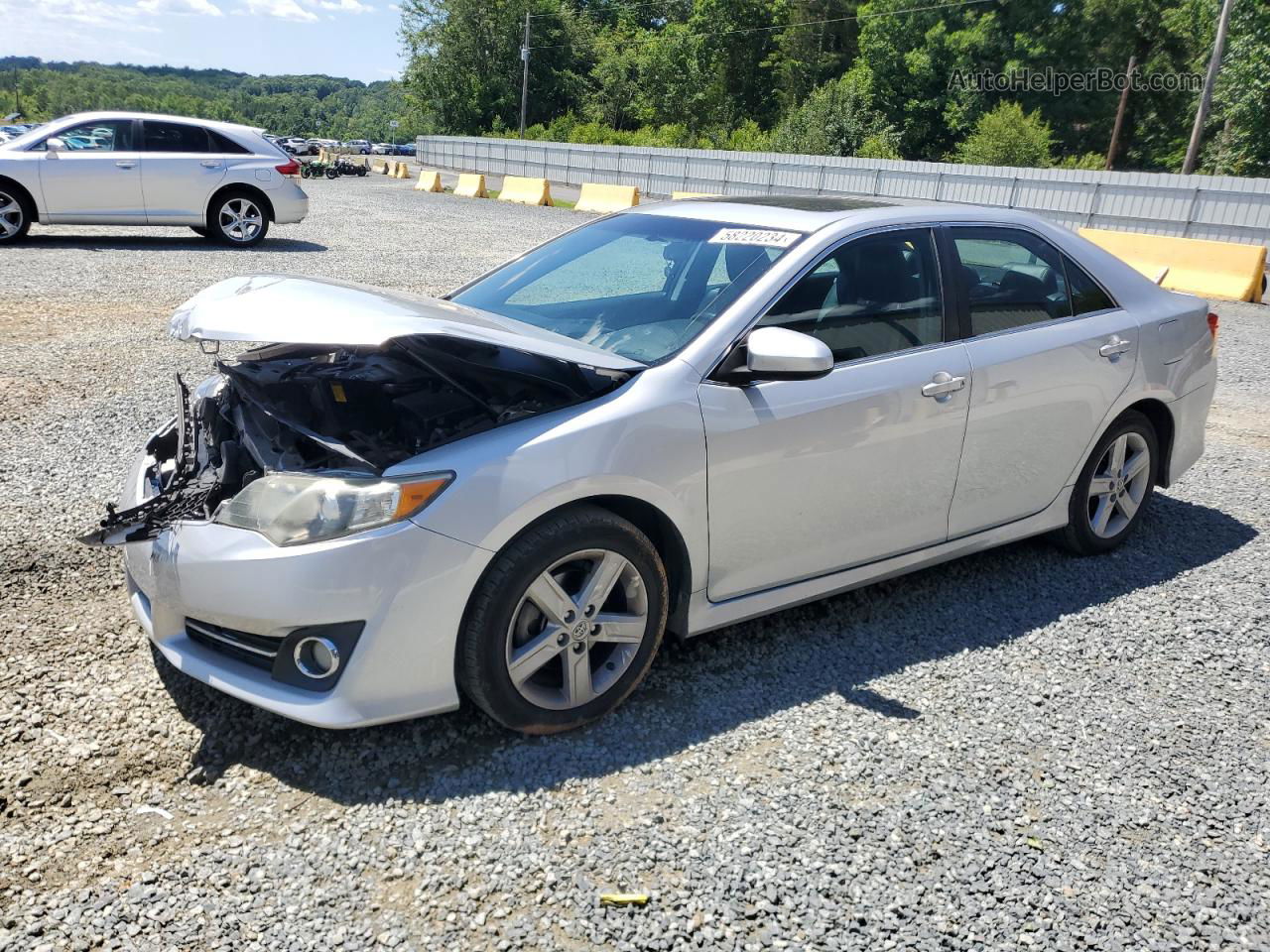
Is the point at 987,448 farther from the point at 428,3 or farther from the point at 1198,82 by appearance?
the point at 428,3

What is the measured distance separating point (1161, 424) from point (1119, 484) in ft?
1.35

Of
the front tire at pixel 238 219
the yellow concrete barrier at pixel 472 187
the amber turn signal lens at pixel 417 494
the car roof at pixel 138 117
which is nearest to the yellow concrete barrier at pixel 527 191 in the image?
the yellow concrete barrier at pixel 472 187

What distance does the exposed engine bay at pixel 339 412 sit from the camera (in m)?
3.01

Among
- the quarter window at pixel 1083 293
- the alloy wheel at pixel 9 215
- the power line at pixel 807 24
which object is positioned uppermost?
the power line at pixel 807 24

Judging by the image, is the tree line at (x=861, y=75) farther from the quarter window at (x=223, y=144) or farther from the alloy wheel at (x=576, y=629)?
the alloy wheel at (x=576, y=629)

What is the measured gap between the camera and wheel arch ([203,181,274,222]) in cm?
1410

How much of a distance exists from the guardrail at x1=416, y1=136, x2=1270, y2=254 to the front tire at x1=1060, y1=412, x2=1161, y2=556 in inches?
415

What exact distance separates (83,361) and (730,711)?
6.51 metres

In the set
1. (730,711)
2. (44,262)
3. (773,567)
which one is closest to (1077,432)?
(773,567)

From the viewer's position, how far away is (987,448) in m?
4.04

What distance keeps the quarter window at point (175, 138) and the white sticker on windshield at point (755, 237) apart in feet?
40.1

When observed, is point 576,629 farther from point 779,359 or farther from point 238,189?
point 238,189

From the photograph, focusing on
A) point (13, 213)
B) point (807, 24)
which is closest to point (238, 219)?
point (13, 213)

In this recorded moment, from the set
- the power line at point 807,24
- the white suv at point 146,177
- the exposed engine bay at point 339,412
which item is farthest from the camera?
the power line at point 807,24
